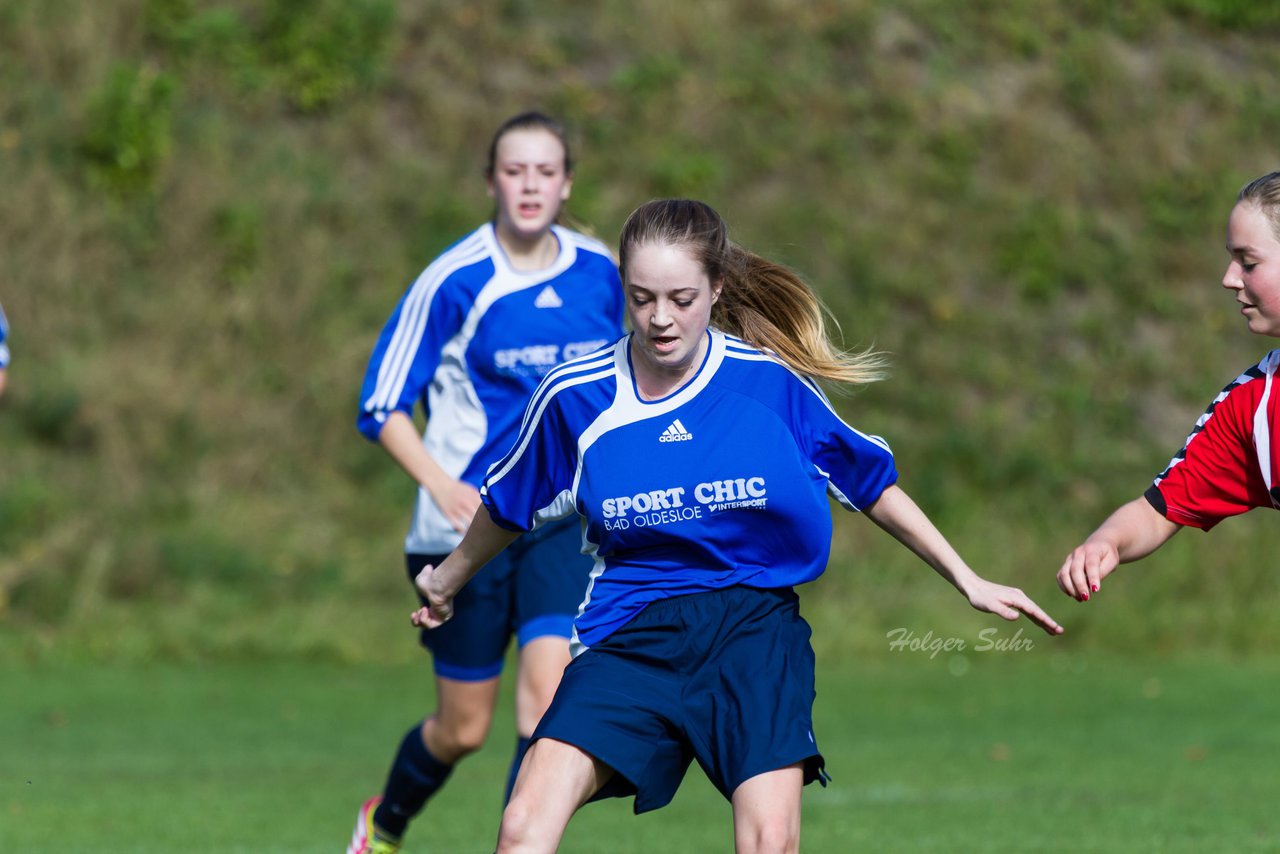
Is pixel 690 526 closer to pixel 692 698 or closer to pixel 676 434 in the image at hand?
pixel 676 434

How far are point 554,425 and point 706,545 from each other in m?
0.44

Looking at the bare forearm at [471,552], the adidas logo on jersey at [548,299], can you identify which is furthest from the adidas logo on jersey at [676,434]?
the adidas logo on jersey at [548,299]

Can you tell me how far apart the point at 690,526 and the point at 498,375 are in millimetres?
1885

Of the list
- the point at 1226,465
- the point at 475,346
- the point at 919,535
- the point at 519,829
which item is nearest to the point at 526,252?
the point at 475,346

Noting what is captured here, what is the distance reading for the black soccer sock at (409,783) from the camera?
19.4 feet

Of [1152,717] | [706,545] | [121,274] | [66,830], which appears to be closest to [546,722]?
[706,545]

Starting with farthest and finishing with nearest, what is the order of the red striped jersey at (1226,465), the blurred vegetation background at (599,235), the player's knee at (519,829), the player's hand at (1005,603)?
1. the blurred vegetation background at (599,235)
2. the red striped jersey at (1226,465)
3. the player's hand at (1005,603)
4. the player's knee at (519,829)

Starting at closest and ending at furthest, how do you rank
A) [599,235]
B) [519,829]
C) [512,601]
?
1. [519,829]
2. [512,601]
3. [599,235]

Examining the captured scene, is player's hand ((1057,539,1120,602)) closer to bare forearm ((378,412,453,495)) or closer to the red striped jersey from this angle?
the red striped jersey

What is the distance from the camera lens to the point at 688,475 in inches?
152

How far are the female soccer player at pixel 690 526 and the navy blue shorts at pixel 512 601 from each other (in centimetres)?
149

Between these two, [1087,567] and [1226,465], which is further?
[1226,465]

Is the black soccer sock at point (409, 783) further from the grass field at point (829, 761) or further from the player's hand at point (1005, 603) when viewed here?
the player's hand at point (1005, 603)

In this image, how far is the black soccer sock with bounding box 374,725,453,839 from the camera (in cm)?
590
